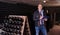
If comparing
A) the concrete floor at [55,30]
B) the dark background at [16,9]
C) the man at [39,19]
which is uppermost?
the dark background at [16,9]

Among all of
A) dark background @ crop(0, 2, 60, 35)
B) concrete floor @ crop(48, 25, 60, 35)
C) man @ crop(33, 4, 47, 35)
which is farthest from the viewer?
concrete floor @ crop(48, 25, 60, 35)

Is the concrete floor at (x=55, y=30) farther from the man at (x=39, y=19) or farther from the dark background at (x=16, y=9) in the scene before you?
the man at (x=39, y=19)

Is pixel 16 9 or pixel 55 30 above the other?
pixel 16 9

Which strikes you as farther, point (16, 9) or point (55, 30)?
point (55, 30)

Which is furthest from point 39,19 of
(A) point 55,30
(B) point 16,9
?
(A) point 55,30

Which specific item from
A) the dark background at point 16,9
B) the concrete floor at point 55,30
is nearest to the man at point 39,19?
the dark background at point 16,9

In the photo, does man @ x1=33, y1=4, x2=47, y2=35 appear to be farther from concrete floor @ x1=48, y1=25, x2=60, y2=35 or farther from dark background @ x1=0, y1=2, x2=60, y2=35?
concrete floor @ x1=48, y1=25, x2=60, y2=35

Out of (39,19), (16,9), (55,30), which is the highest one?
(16,9)

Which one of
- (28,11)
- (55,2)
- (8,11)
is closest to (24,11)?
(28,11)

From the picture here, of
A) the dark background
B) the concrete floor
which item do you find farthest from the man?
the concrete floor

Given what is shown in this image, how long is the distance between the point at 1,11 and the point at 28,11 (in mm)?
923

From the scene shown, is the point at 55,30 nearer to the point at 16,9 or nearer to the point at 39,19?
the point at 16,9

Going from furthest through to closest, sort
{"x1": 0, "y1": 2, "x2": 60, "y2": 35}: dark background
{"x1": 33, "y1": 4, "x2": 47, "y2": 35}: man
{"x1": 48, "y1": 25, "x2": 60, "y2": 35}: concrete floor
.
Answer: {"x1": 48, "y1": 25, "x2": 60, "y2": 35}: concrete floor → {"x1": 0, "y1": 2, "x2": 60, "y2": 35}: dark background → {"x1": 33, "y1": 4, "x2": 47, "y2": 35}: man

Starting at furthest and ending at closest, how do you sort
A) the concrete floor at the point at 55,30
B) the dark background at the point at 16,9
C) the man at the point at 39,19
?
the concrete floor at the point at 55,30 < the dark background at the point at 16,9 < the man at the point at 39,19
